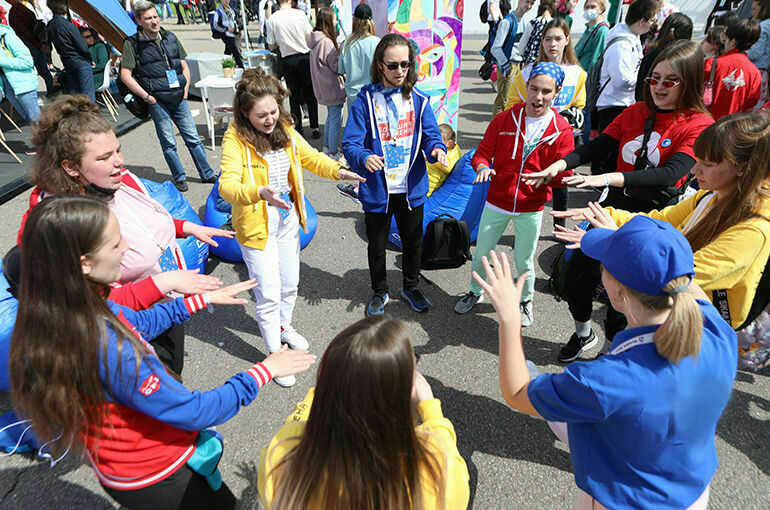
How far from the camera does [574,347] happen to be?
3.16 m

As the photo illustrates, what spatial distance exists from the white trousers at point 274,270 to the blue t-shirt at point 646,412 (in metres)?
1.87

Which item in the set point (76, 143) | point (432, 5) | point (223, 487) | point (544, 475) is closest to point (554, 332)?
point (544, 475)

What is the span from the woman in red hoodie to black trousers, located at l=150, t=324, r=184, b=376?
2.08 m

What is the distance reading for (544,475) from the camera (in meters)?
2.44

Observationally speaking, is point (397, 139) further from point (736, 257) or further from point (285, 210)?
point (736, 257)

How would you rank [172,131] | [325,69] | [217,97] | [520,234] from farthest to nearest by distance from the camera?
[217,97]
[325,69]
[172,131]
[520,234]

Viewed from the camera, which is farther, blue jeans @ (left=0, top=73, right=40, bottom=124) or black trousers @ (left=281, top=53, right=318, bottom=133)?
black trousers @ (left=281, top=53, right=318, bottom=133)

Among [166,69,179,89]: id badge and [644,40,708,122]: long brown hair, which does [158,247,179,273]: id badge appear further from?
[166,69,179,89]: id badge

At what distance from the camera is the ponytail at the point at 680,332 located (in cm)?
121

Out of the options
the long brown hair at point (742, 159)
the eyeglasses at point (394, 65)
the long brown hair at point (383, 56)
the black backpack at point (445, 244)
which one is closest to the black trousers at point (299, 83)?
the black backpack at point (445, 244)

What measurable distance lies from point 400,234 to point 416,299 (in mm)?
593


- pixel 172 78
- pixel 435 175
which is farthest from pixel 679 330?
pixel 172 78

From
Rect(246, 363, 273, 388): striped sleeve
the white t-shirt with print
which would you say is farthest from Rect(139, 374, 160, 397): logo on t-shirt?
the white t-shirt with print

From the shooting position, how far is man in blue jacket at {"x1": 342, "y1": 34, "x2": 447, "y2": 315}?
3006 mm
